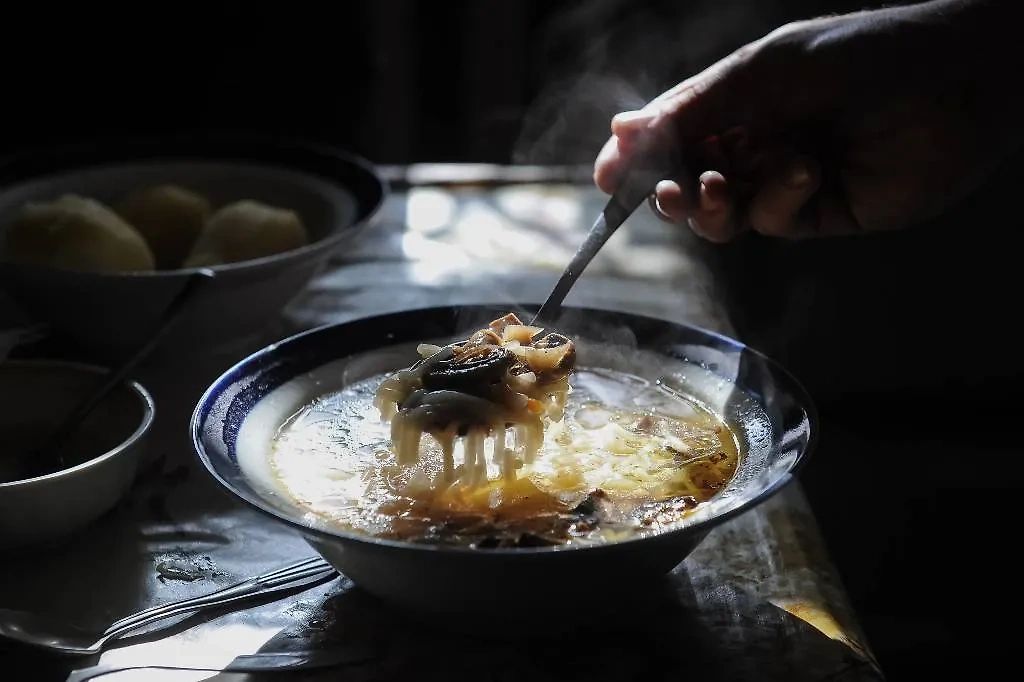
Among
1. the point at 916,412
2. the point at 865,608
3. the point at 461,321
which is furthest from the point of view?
the point at 916,412

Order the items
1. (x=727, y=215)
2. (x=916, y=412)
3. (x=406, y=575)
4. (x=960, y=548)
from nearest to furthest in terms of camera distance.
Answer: (x=406, y=575) → (x=727, y=215) → (x=960, y=548) → (x=916, y=412)

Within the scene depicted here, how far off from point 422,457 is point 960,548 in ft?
5.35

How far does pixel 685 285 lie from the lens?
74.9 inches

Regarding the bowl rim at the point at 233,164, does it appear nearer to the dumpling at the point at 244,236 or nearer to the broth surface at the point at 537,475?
the dumpling at the point at 244,236

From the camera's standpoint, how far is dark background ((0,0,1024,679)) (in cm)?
229

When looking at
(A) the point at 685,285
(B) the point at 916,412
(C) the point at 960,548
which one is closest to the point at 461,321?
(A) the point at 685,285

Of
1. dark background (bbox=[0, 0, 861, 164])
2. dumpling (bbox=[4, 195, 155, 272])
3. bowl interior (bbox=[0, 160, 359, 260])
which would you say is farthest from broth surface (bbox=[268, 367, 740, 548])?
dark background (bbox=[0, 0, 861, 164])

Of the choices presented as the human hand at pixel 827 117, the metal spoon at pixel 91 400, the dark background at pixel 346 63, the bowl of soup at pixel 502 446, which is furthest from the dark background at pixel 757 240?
the metal spoon at pixel 91 400

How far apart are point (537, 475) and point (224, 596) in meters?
0.35

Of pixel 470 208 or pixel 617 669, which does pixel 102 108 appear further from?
pixel 617 669

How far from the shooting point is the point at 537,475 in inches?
43.1

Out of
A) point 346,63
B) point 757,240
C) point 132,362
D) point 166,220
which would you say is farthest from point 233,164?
point 346,63

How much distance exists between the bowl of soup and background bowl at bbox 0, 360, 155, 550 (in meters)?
0.15

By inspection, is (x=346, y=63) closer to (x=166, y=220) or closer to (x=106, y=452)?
(x=166, y=220)
